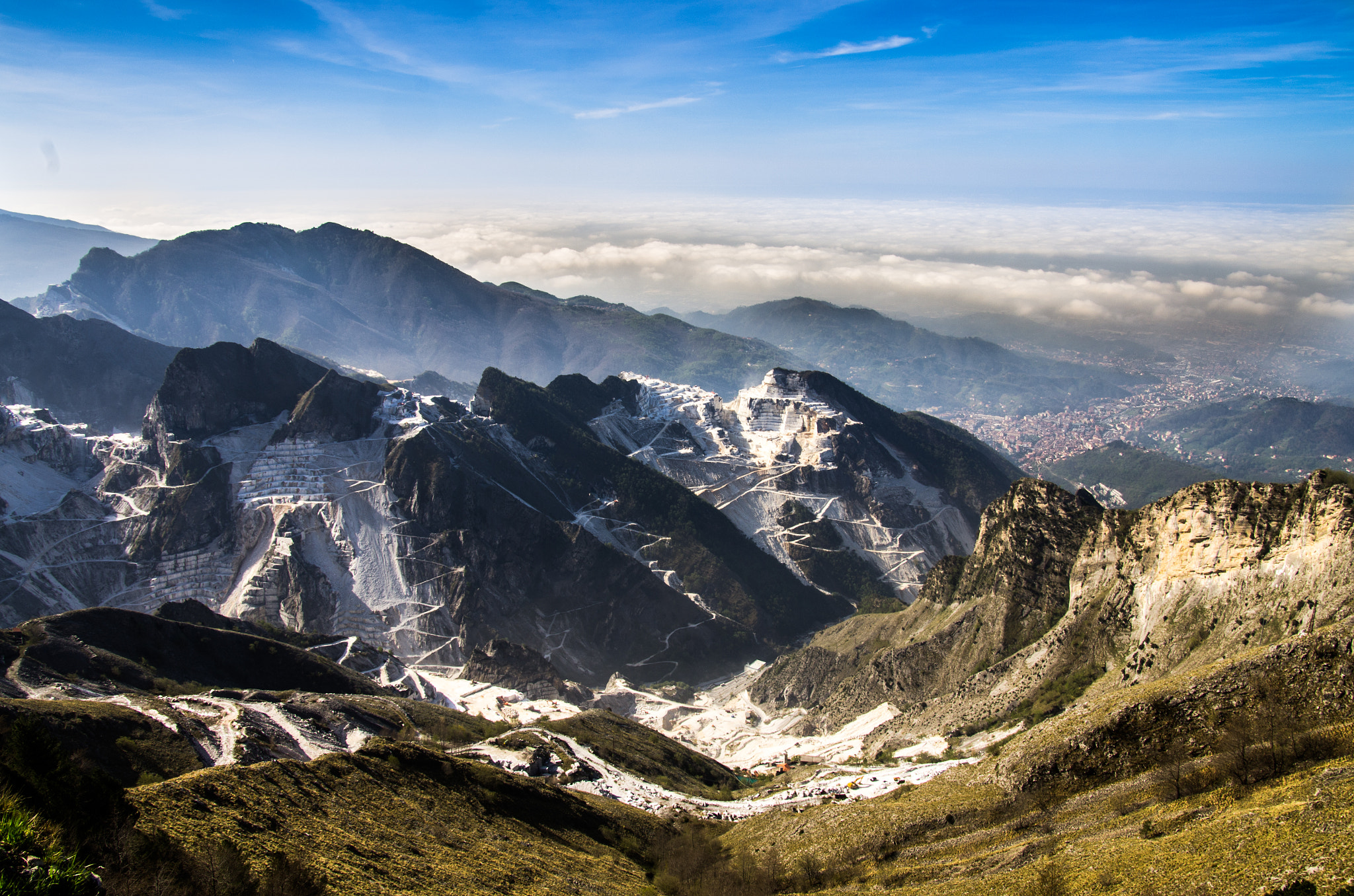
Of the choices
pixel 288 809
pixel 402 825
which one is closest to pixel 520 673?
pixel 402 825

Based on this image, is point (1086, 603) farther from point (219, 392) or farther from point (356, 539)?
point (219, 392)

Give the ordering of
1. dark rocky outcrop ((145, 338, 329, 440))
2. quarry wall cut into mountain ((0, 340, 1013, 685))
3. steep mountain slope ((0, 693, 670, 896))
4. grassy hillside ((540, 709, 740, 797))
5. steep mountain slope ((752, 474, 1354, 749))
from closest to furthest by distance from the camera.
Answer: steep mountain slope ((0, 693, 670, 896)), steep mountain slope ((752, 474, 1354, 749)), grassy hillside ((540, 709, 740, 797)), quarry wall cut into mountain ((0, 340, 1013, 685)), dark rocky outcrop ((145, 338, 329, 440))

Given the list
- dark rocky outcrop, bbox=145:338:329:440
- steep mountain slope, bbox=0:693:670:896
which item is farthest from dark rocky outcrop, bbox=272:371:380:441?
steep mountain slope, bbox=0:693:670:896

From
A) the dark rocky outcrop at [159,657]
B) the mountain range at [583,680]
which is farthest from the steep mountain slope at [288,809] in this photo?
the dark rocky outcrop at [159,657]

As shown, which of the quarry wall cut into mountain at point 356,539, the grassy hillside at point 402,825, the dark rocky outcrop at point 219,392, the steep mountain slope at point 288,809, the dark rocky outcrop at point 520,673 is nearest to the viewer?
the steep mountain slope at point 288,809

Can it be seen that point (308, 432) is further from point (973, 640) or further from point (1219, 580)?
point (1219, 580)

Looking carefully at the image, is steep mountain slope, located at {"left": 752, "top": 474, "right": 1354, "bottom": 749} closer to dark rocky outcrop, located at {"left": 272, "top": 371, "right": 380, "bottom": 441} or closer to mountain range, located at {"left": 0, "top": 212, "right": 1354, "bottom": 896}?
mountain range, located at {"left": 0, "top": 212, "right": 1354, "bottom": 896}

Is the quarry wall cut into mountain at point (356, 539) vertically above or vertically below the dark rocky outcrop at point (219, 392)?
below

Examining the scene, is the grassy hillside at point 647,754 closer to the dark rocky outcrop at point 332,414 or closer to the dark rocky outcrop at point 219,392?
the dark rocky outcrop at point 332,414

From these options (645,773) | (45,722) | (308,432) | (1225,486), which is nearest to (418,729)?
(645,773)
